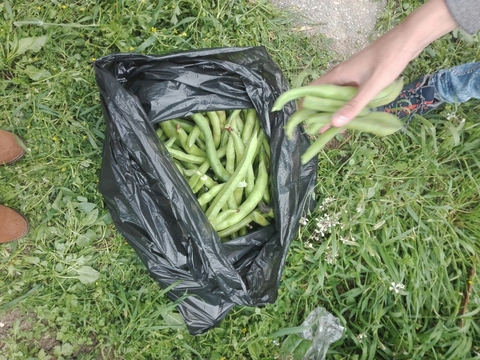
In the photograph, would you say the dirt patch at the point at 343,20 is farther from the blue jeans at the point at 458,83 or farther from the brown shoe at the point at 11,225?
the brown shoe at the point at 11,225

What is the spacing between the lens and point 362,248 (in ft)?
6.97

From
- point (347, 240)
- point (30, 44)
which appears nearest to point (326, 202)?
point (347, 240)

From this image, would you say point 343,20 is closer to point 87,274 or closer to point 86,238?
point 86,238

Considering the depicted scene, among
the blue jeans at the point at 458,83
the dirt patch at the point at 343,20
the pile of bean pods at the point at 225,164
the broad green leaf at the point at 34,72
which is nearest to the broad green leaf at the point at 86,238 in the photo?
the pile of bean pods at the point at 225,164

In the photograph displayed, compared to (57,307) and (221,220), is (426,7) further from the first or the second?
(57,307)

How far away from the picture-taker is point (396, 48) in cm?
143

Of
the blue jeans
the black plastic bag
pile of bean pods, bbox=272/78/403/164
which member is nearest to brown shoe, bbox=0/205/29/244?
the black plastic bag

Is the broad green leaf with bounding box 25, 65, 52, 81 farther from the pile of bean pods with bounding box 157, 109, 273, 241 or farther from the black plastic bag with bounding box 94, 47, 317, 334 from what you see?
the pile of bean pods with bounding box 157, 109, 273, 241

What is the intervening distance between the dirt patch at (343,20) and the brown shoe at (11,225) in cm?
184

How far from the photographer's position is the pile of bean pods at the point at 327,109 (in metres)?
1.58

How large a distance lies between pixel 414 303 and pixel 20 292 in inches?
78.8

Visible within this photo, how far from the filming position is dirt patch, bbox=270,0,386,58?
2.38 meters

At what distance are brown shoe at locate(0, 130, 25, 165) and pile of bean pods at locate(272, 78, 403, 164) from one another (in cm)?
132

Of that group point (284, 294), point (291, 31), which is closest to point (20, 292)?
point (284, 294)
